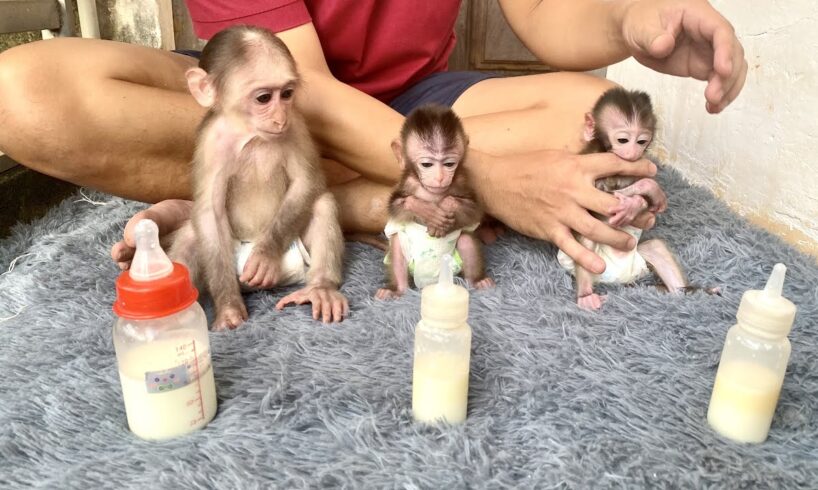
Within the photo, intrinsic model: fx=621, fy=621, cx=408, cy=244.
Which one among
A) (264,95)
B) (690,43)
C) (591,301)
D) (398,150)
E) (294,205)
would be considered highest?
(690,43)

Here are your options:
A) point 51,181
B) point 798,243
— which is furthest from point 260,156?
point 798,243

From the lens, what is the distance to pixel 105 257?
189 centimetres

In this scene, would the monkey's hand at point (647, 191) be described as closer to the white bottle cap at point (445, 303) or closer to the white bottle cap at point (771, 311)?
the white bottle cap at point (771, 311)

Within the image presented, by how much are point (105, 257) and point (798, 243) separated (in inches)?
84.9

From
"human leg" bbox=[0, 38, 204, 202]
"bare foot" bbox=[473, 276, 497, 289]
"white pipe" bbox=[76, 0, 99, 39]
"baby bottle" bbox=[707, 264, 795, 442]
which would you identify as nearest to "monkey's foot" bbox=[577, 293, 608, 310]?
"bare foot" bbox=[473, 276, 497, 289]

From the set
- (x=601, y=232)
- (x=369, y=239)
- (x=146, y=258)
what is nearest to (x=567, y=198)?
(x=601, y=232)

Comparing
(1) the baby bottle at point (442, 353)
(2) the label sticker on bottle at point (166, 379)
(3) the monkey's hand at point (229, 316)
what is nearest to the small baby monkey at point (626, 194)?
(1) the baby bottle at point (442, 353)

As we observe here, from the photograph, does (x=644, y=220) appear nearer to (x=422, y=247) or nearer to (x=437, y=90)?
(x=422, y=247)

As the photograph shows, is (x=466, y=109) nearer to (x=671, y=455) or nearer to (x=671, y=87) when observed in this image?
(x=671, y=87)

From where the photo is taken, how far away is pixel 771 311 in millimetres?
973

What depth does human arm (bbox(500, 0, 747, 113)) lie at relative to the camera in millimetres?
1368

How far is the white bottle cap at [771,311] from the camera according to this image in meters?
0.97

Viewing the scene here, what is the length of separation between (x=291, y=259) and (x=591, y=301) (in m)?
0.77

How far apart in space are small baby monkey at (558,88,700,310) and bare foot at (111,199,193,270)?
1.09 m
